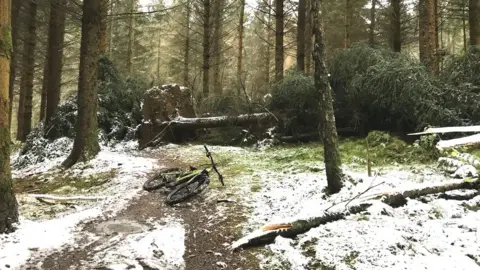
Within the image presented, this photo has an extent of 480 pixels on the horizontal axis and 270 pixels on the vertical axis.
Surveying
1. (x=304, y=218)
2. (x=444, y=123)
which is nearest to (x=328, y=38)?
(x=444, y=123)

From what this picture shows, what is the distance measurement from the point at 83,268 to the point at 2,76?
2.60 meters

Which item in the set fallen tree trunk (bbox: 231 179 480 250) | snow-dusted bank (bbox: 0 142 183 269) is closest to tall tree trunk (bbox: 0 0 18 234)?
snow-dusted bank (bbox: 0 142 183 269)

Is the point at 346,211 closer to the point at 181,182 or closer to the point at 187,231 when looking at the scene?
the point at 187,231

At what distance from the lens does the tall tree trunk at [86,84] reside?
8.51 meters

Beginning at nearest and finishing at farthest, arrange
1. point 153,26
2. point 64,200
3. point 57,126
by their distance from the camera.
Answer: point 64,200 < point 57,126 < point 153,26

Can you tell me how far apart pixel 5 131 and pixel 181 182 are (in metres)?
2.82

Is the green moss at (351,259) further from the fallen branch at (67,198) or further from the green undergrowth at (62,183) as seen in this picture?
the green undergrowth at (62,183)

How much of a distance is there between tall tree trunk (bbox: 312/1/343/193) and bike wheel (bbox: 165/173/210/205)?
2.22 meters

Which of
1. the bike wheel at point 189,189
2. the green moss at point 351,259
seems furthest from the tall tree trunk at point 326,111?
the bike wheel at point 189,189

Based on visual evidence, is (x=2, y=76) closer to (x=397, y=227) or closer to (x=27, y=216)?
(x=27, y=216)

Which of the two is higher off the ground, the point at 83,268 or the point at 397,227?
the point at 397,227

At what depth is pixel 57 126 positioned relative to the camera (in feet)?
35.2

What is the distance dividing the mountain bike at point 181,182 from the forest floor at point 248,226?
0.49 feet

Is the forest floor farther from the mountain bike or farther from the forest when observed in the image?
the mountain bike
